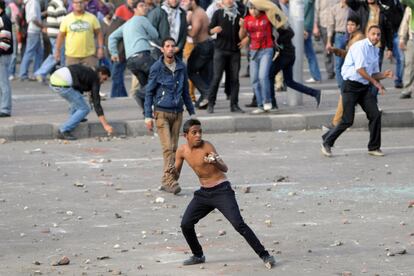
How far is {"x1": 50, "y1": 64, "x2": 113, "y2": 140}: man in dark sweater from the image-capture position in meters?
17.3

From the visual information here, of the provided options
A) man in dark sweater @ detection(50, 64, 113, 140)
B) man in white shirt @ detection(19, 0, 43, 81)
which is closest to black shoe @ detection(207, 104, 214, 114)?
man in dark sweater @ detection(50, 64, 113, 140)

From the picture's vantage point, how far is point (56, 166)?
15602 millimetres

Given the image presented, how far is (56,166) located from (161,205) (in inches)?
113

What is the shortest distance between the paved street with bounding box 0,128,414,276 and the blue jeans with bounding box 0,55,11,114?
174 cm

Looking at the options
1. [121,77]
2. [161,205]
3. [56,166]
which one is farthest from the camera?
[121,77]

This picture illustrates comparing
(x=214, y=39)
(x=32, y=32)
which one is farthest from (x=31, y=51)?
(x=214, y=39)

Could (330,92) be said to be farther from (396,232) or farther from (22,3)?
(396,232)

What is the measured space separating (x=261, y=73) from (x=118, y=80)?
325 centimetres

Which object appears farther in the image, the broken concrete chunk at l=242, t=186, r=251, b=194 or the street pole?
the street pole

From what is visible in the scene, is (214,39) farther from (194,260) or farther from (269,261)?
(269,261)

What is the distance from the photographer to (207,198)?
34.2 ft

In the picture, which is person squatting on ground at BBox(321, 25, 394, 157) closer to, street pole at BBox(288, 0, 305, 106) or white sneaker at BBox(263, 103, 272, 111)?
white sneaker at BBox(263, 103, 272, 111)

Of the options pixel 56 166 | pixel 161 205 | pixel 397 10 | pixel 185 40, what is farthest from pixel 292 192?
pixel 397 10

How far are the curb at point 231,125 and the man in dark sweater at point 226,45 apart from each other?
70 centimetres
